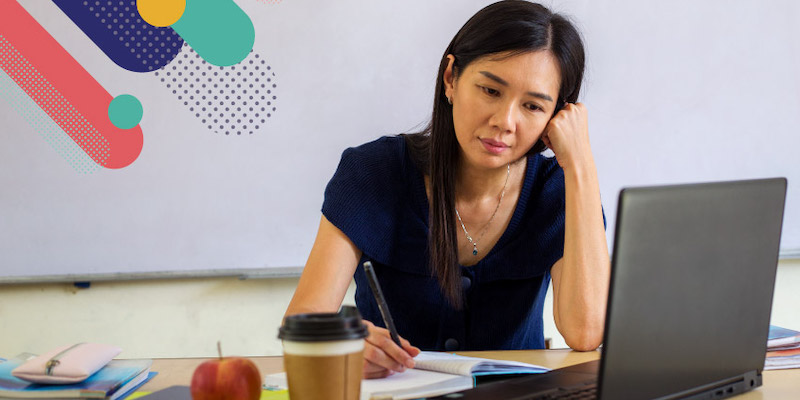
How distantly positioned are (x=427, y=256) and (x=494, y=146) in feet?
0.90

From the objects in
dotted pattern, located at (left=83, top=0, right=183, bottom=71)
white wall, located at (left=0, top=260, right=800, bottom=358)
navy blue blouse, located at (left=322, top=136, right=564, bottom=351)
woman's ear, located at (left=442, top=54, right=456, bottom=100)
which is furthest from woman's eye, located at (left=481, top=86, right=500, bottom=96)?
dotted pattern, located at (left=83, top=0, right=183, bottom=71)

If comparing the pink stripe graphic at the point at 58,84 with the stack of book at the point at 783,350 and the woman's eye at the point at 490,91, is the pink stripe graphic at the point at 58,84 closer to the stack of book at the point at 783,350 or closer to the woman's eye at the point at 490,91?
the woman's eye at the point at 490,91

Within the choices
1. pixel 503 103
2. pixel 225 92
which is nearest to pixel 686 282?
pixel 503 103

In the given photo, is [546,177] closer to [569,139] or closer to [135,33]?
[569,139]

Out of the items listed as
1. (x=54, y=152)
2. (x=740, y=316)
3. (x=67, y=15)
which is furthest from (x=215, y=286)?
(x=740, y=316)

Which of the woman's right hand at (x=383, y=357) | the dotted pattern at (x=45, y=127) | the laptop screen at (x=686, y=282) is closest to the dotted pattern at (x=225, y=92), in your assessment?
the dotted pattern at (x=45, y=127)

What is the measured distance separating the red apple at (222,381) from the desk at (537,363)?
13cm

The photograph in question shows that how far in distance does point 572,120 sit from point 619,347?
0.85 metres

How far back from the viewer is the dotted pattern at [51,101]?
6.56 feet

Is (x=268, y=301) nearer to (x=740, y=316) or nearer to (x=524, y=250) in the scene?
(x=524, y=250)

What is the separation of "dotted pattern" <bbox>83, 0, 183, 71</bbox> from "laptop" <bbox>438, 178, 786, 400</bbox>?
1496 mm

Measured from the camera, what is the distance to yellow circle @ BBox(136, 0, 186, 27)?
2.01 meters

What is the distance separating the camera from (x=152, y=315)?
2.05 metres

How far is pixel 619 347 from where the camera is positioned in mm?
674
